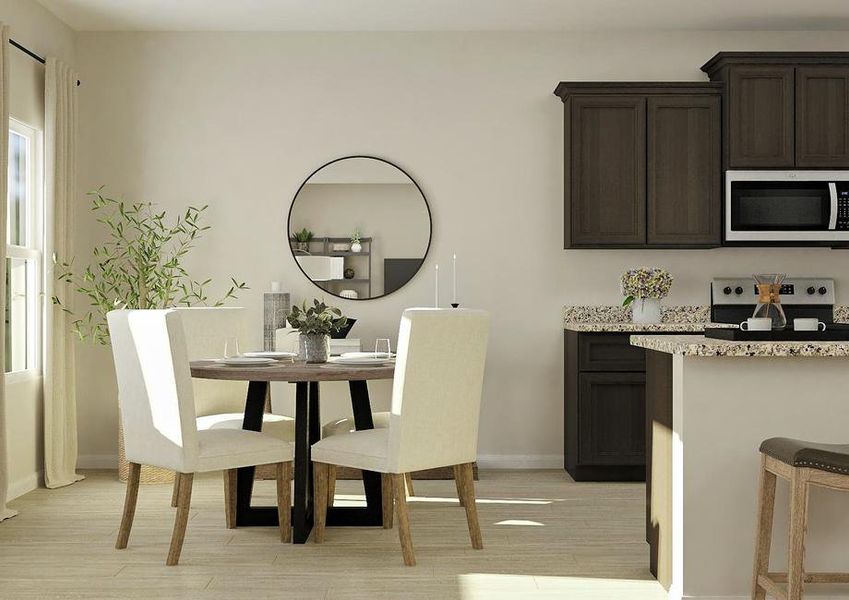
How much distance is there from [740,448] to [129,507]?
2.37 m

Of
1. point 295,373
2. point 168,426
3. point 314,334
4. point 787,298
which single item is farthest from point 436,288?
point 168,426

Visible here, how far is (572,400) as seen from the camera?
5547 millimetres

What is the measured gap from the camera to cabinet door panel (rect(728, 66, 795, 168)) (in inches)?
214

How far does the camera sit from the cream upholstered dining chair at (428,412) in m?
3.68

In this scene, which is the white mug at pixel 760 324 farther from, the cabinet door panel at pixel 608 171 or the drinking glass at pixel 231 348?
the cabinet door panel at pixel 608 171

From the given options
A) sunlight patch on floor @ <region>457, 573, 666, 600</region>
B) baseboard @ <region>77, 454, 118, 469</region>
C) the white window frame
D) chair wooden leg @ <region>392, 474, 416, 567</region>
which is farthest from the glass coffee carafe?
baseboard @ <region>77, 454, 118, 469</region>

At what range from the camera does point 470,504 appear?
3924 mm

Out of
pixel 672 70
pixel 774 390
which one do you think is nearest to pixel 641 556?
pixel 774 390

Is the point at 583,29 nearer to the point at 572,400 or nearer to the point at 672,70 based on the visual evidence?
the point at 672,70

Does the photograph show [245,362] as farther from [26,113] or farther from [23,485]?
[26,113]

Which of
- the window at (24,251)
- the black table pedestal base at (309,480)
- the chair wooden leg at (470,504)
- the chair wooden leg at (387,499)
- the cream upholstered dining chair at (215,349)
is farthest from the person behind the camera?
the window at (24,251)

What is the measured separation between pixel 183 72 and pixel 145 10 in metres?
0.53

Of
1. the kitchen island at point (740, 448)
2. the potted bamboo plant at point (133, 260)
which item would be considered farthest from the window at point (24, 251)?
the kitchen island at point (740, 448)

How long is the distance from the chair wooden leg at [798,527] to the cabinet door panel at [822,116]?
3.20 m
